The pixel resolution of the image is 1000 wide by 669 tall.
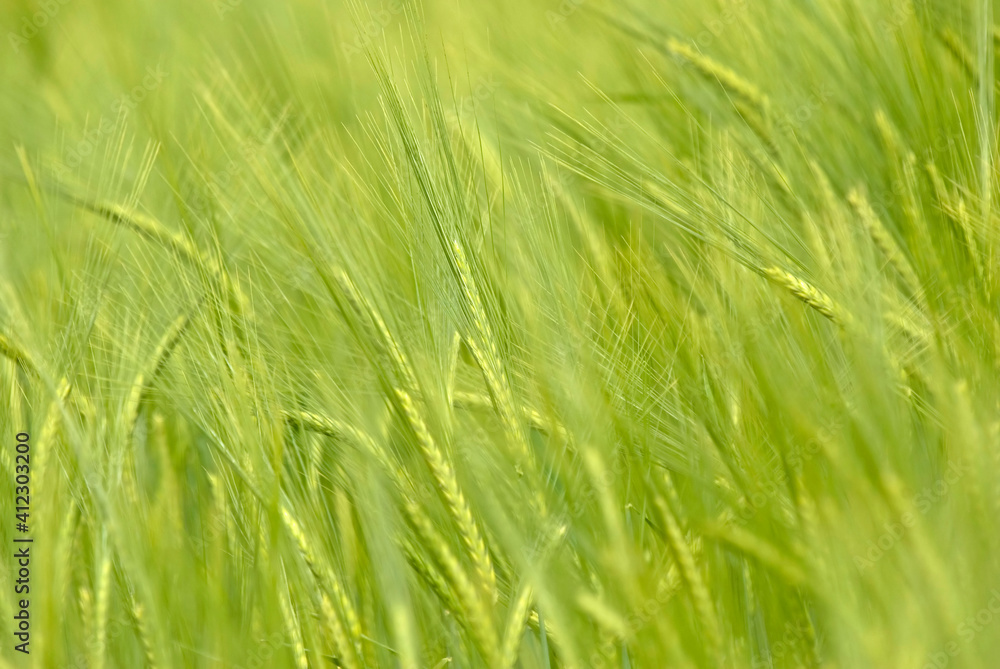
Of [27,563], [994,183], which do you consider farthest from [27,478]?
[994,183]

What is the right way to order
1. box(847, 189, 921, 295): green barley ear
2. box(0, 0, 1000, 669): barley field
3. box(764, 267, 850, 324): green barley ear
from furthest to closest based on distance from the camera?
box(847, 189, 921, 295): green barley ear → box(764, 267, 850, 324): green barley ear → box(0, 0, 1000, 669): barley field

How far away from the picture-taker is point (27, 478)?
711 millimetres

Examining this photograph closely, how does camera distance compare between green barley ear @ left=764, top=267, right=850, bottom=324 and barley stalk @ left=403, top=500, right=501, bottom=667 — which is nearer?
barley stalk @ left=403, top=500, right=501, bottom=667

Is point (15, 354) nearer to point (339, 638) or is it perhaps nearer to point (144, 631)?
point (144, 631)

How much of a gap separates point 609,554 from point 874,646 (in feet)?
0.48

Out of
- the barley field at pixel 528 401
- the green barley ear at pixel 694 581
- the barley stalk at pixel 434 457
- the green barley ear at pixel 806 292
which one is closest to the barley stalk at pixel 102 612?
the barley field at pixel 528 401


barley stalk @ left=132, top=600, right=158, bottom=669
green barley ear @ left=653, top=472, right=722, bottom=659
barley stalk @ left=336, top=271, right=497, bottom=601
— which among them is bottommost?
green barley ear @ left=653, top=472, right=722, bottom=659

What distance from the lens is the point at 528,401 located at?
0.70 metres

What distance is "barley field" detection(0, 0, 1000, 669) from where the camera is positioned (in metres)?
0.52

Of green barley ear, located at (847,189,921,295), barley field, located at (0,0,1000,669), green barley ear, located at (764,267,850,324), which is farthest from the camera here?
green barley ear, located at (847,189,921,295)

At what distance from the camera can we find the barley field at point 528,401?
524 millimetres

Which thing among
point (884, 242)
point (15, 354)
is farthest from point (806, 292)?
point (15, 354)

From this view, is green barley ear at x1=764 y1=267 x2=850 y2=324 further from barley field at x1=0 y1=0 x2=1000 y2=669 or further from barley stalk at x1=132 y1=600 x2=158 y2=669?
barley stalk at x1=132 y1=600 x2=158 y2=669

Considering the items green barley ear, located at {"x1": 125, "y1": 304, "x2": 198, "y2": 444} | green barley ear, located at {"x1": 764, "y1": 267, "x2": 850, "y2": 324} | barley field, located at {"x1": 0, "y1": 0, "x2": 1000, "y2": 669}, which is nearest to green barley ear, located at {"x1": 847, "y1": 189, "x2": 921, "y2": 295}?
barley field, located at {"x1": 0, "y1": 0, "x2": 1000, "y2": 669}
